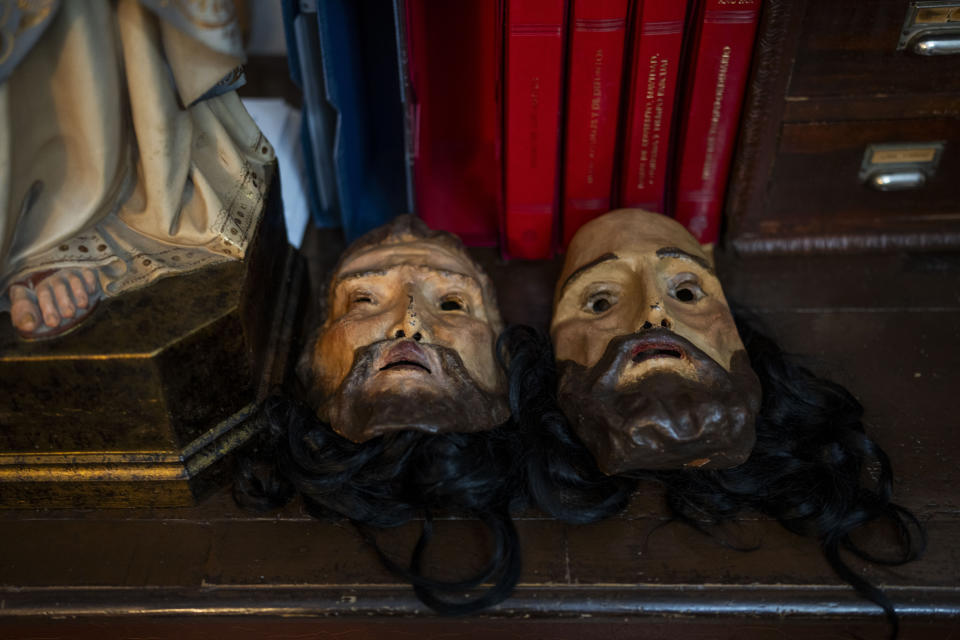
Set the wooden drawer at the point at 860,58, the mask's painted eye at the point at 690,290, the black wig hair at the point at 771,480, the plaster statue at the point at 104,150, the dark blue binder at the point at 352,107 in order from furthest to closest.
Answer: the dark blue binder at the point at 352,107, the wooden drawer at the point at 860,58, the mask's painted eye at the point at 690,290, the black wig hair at the point at 771,480, the plaster statue at the point at 104,150

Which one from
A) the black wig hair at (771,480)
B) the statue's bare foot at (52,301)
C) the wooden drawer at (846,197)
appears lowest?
the black wig hair at (771,480)

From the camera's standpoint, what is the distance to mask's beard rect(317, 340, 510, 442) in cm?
115

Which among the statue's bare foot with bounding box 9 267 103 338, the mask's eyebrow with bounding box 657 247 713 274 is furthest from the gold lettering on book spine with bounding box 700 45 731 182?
the statue's bare foot with bounding box 9 267 103 338

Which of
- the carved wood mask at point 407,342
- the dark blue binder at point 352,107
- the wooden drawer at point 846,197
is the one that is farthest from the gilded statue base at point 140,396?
the wooden drawer at point 846,197

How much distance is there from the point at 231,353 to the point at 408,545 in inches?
14.1

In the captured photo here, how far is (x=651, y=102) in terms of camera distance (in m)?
1.51

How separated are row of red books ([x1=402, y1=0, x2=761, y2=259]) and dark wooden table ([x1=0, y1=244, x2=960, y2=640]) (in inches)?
23.3

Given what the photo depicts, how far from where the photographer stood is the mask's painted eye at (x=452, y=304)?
1.31 metres

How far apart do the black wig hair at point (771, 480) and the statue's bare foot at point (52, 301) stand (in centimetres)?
60

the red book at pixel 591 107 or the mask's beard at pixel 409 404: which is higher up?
the red book at pixel 591 107

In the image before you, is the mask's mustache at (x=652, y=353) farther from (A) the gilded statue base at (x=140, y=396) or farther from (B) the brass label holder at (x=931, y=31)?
(B) the brass label holder at (x=931, y=31)

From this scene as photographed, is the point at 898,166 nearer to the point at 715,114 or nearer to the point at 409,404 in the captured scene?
the point at 715,114

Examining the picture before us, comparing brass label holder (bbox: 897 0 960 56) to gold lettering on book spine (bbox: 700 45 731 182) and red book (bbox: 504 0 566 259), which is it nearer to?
gold lettering on book spine (bbox: 700 45 731 182)

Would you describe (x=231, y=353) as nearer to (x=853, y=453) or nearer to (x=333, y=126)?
(x=333, y=126)
